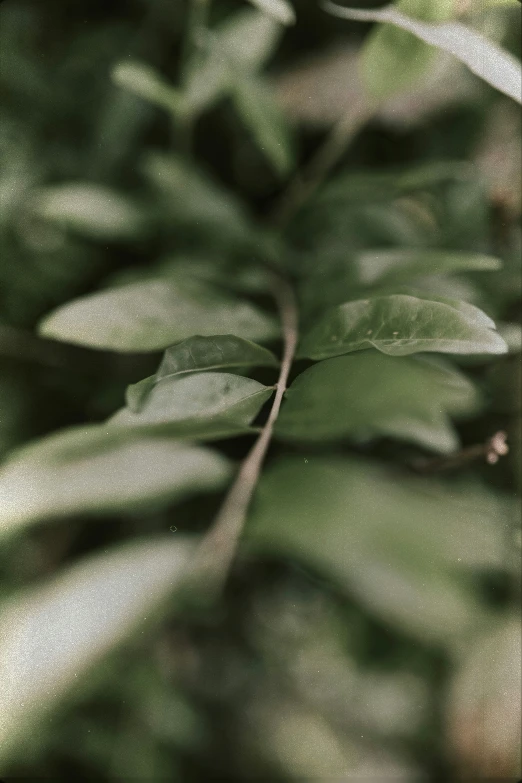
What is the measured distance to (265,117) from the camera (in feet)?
1.52

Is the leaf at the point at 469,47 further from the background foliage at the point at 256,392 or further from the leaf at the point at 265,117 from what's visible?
the leaf at the point at 265,117

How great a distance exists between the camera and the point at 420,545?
21 centimetres

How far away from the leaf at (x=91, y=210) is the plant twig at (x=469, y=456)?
286mm

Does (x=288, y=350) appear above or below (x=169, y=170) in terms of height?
below

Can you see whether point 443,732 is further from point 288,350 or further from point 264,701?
point 288,350

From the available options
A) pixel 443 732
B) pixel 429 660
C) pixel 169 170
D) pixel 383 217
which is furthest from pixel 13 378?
pixel 443 732

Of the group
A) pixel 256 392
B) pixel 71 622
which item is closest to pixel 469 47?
pixel 256 392

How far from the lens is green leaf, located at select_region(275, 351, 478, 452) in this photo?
0.60 feet

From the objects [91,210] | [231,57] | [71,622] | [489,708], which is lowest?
[489,708]

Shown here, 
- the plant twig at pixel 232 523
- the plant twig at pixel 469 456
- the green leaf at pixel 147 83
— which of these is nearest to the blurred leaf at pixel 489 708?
the plant twig at pixel 469 456

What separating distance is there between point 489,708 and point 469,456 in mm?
334

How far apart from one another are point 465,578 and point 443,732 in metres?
0.46

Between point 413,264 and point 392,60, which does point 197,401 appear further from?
point 392,60

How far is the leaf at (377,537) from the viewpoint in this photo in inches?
8.3
